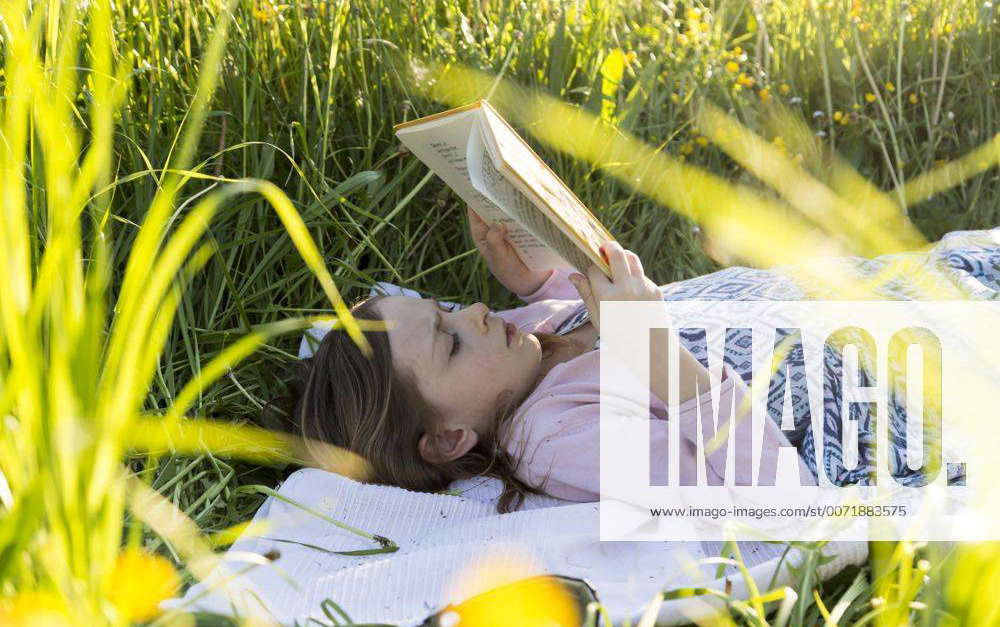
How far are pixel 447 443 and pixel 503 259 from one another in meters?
0.48

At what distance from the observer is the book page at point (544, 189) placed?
4.09ft

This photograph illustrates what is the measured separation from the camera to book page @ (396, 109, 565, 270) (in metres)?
1.48

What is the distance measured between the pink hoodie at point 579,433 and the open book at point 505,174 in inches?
10.1

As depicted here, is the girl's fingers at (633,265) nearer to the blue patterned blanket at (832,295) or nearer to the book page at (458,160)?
the book page at (458,160)

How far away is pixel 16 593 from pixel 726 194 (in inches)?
79.4

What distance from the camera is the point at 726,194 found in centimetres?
252

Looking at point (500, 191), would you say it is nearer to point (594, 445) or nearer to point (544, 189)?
point (544, 189)

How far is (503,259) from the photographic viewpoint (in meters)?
2.11

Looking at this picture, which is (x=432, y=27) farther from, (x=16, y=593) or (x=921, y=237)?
(x=16, y=593)

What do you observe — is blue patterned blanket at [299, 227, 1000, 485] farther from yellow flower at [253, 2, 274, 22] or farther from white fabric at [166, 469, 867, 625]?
yellow flower at [253, 2, 274, 22]

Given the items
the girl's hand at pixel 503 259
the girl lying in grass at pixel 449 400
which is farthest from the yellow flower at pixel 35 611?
the girl's hand at pixel 503 259

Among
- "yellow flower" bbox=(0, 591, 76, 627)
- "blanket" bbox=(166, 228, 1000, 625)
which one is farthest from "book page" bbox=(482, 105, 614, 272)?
"yellow flower" bbox=(0, 591, 76, 627)

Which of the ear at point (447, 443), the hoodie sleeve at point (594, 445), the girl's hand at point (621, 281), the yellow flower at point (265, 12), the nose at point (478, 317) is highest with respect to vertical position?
the yellow flower at point (265, 12)

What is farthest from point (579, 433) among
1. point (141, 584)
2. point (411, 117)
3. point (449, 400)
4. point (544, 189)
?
point (411, 117)
